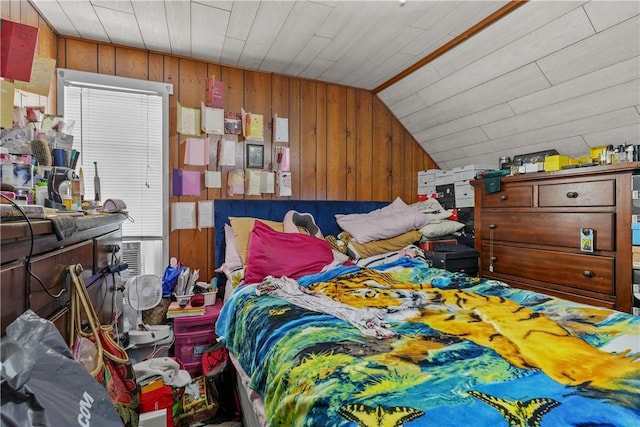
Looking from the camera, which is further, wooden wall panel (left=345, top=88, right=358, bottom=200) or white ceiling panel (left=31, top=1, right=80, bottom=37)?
wooden wall panel (left=345, top=88, right=358, bottom=200)

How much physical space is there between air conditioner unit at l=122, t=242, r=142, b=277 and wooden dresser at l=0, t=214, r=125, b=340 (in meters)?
1.29

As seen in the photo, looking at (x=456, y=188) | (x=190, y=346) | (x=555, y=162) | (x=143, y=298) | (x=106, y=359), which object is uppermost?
(x=555, y=162)

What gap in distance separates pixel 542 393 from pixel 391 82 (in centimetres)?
269

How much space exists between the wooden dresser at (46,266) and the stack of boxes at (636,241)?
2.45 metres

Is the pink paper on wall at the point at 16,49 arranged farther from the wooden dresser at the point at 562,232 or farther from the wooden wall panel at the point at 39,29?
the wooden dresser at the point at 562,232

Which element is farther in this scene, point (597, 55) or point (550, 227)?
point (550, 227)

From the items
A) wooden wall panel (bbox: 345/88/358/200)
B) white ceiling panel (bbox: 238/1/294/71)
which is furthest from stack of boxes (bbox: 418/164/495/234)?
white ceiling panel (bbox: 238/1/294/71)

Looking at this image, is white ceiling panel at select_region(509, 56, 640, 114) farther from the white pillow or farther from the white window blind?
the white window blind

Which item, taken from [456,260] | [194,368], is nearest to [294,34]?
[456,260]

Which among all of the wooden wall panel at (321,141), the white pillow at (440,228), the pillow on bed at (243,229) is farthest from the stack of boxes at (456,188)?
the pillow on bed at (243,229)

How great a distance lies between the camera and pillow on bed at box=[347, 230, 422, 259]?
2.60m

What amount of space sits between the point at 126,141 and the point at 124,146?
0.13ft

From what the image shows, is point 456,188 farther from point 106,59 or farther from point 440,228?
point 106,59

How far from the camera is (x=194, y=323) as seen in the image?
2.05 m
